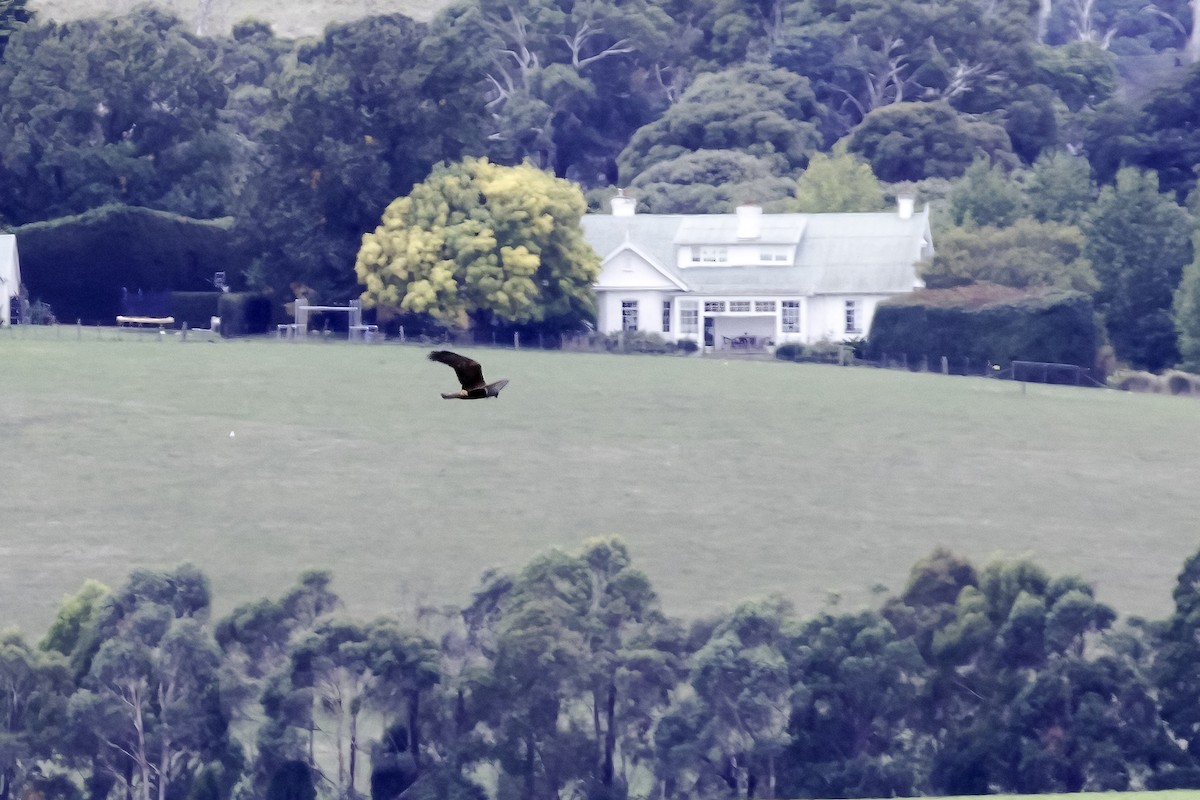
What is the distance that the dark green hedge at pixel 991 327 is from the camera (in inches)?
3374

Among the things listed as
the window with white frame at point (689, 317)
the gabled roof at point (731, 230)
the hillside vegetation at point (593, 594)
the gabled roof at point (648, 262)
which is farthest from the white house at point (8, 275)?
the gabled roof at point (731, 230)

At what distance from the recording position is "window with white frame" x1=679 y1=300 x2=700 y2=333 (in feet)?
317

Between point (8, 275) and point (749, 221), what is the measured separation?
27718 millimetres

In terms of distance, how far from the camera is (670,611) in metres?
60.5

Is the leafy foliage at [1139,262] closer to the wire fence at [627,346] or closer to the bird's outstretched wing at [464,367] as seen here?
the wire fence at [627,346]

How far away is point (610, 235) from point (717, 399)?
2391 centimetres

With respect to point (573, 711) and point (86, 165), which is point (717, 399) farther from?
point (86, 165)

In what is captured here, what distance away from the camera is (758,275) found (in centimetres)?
9956

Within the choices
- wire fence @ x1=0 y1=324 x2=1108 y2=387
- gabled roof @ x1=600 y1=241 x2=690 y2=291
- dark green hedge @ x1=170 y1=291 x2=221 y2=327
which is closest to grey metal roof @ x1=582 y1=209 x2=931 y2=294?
gabled roof @ x1=600 y1=241 x2=690 y2=291

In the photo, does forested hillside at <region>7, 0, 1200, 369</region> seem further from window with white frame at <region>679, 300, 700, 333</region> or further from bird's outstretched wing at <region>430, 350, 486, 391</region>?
bird's outstretched wing at <region>430, 350, 486, 391</region>

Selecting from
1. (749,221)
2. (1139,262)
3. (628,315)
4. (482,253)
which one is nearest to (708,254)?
(749,221)

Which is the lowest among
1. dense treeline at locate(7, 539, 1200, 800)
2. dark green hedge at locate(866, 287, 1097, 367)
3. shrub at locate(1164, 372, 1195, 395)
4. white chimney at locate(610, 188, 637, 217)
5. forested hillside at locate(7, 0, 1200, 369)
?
dense treeline at locate(7, 539, 1200, 800)

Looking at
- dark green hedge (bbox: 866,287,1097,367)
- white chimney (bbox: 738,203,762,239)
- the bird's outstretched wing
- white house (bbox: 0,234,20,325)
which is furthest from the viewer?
white chimney (bbox: 738,203,762,239)

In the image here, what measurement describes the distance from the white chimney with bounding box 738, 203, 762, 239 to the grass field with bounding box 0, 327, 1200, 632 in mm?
15238
